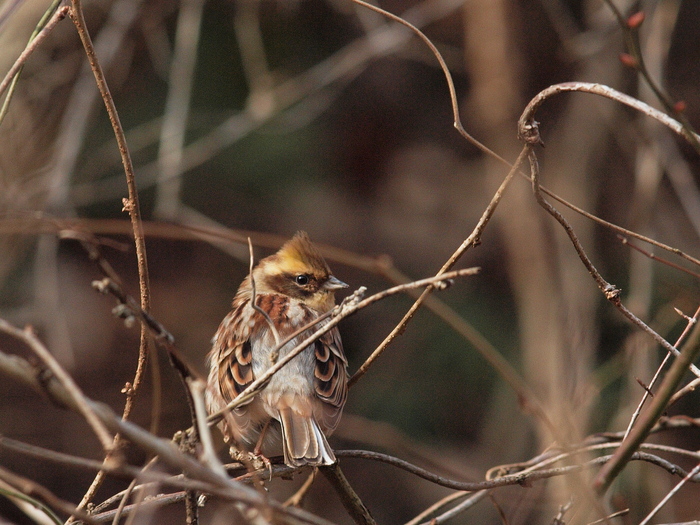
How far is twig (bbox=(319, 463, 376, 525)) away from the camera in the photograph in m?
2.50

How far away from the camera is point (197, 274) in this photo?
886 cm

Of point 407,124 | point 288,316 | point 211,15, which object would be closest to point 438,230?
point 407,124

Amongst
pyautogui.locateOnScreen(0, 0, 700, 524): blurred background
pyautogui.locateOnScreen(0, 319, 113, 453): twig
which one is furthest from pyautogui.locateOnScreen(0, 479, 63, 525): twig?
pyautogui.locateOnScreen(0, 0, 700, 524): blurred background

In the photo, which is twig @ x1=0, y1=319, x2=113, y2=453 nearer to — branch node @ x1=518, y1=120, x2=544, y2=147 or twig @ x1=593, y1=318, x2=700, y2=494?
twig @ x1=593, y1=318, x2=700, y2=494

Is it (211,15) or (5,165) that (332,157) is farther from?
(5,165)

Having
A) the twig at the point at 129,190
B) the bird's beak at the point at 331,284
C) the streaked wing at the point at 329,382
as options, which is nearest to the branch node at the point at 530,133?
the twig at the point at 129,190

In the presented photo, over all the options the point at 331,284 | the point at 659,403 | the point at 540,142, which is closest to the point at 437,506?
the point at 659,403

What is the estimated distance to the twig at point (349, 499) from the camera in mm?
2502

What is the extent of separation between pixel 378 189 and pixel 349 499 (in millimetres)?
7122

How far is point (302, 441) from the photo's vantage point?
3145 millimetres

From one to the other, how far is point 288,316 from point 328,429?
30.9 inches

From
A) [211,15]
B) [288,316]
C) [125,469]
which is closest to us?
[125,469]

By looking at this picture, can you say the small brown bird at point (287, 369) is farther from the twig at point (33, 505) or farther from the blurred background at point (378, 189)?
the blurred background at point (378, 189)

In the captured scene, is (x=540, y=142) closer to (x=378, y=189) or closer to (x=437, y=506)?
(x=437, y=506)
